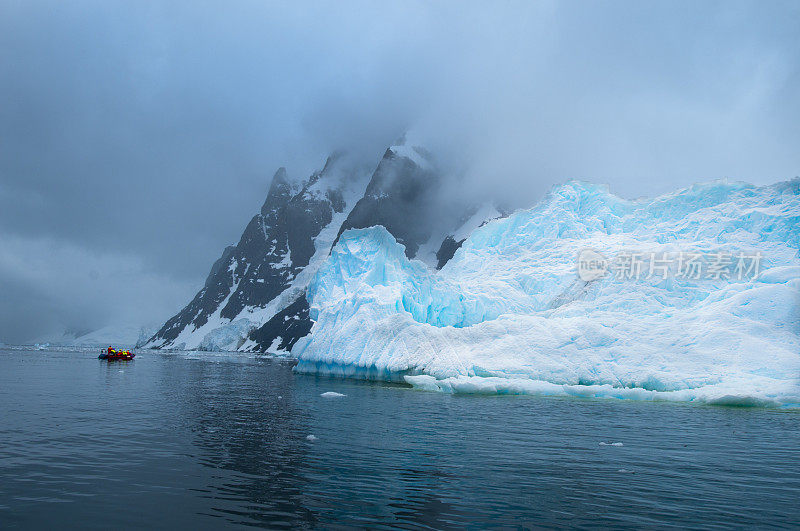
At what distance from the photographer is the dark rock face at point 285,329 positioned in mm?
167125

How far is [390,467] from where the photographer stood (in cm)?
1465

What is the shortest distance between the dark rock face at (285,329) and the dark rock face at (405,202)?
37569 millimetres

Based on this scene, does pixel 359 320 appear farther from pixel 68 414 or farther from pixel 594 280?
pixel 68 414

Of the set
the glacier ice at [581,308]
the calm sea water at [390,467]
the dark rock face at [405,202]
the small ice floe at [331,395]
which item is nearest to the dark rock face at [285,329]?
the dark rock face at [405,202]

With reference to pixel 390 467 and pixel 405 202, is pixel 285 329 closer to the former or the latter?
pixel 405 202

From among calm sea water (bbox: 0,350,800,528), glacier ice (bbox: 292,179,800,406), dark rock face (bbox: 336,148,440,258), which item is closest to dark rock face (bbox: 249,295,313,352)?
dark rock face (bbox: 336,148,440,258)

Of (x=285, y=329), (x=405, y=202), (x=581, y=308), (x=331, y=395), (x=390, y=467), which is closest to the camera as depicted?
(x=390, y=467)

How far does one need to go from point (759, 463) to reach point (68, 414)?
25.7 m

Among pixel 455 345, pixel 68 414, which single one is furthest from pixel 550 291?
pixel 68 414

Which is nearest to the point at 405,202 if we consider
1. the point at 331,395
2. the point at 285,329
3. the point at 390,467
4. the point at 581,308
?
the point at 285,329

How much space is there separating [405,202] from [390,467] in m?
184

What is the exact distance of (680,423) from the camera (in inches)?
915

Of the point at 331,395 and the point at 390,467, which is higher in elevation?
the point at 390,467

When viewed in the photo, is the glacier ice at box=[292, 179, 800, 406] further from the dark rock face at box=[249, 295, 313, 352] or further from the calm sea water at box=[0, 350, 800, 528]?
the dark rock face at box=[249, 295, 313, 352]
